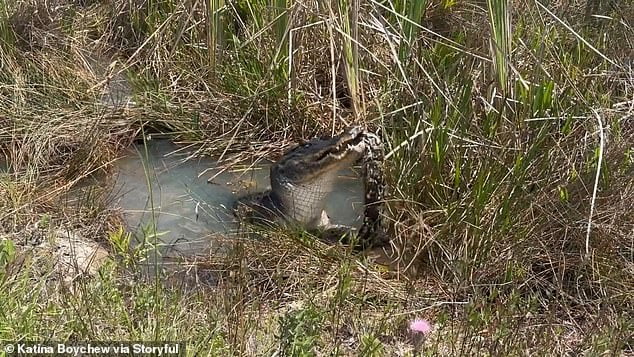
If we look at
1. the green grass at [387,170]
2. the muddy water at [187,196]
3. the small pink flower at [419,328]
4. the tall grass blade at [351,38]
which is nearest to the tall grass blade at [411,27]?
the green grass at [387,170]

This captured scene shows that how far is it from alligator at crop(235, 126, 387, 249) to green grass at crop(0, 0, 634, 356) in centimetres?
10

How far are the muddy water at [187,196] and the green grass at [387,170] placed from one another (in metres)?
0.09

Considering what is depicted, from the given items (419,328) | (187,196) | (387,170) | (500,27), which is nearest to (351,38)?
(500,27)

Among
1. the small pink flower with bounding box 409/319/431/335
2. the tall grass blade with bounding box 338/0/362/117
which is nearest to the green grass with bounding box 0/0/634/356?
the tall grass blade with bounding box 338/0/362/117

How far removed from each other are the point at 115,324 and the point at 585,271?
5.15 feet

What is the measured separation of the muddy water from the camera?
327 centimetres

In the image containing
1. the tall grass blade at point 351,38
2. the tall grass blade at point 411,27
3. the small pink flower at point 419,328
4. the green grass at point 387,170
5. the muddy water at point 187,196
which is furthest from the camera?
the muddy water at point 187,196

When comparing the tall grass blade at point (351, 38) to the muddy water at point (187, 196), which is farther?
the muddy water at point (187, 196)

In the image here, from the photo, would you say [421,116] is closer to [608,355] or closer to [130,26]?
[608,355]

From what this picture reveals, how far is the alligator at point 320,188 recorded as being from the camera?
3170 mm

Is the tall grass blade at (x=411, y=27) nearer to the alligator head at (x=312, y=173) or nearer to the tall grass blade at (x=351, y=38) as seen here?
the tall grass blade at (x=351, y=38)

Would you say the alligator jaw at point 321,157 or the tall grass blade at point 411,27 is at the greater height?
the tall grass blade at point 411,27

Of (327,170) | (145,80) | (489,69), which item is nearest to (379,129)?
(327,170)

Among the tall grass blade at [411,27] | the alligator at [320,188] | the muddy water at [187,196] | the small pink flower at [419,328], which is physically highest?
the tall grass blade at [411,27]
